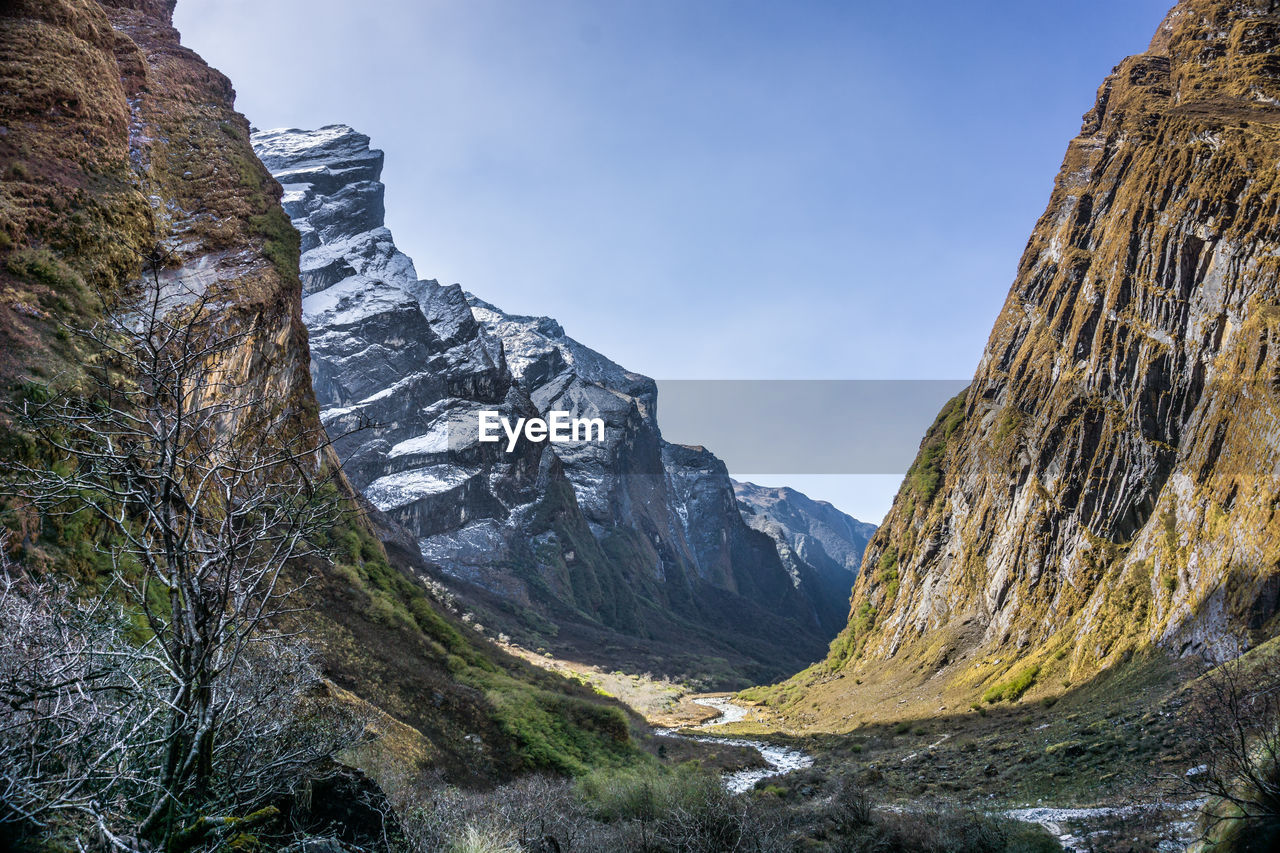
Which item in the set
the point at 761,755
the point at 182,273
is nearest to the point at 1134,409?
the point at 761,755

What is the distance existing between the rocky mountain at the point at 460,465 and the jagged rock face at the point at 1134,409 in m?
58.1

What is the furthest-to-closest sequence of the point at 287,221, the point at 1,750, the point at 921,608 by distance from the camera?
1. the point at 921,608
2. the point at 287,221
3. the point at 1,750

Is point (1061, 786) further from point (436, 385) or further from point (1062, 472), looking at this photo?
point (436, 385)

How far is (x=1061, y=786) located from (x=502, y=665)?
2738cm

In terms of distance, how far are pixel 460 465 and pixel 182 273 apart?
9283 cm

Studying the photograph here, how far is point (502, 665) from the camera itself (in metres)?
37.5

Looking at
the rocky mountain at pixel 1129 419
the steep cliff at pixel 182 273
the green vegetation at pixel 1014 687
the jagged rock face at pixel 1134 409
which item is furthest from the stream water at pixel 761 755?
the jagged rock face at pixel 1134 409

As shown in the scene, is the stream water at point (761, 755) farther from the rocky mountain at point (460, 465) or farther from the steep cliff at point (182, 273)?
the rocky mountain at point (460, 465)

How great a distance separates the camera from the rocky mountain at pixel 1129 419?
30172 millimetres

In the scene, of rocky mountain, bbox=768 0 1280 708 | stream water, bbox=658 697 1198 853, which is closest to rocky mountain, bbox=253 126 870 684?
stream water, bbox=658 697 1198 853

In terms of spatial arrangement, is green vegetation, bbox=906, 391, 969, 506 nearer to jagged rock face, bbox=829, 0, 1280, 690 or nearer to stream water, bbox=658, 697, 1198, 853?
jagged rock face, bbox=829, 0, 1280, 690

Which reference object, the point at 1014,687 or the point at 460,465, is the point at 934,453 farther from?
the point at 460,465

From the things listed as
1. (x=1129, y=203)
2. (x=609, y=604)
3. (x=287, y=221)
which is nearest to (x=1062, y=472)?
(x=1129, y=203)

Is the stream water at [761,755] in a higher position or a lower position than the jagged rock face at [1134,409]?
lower
